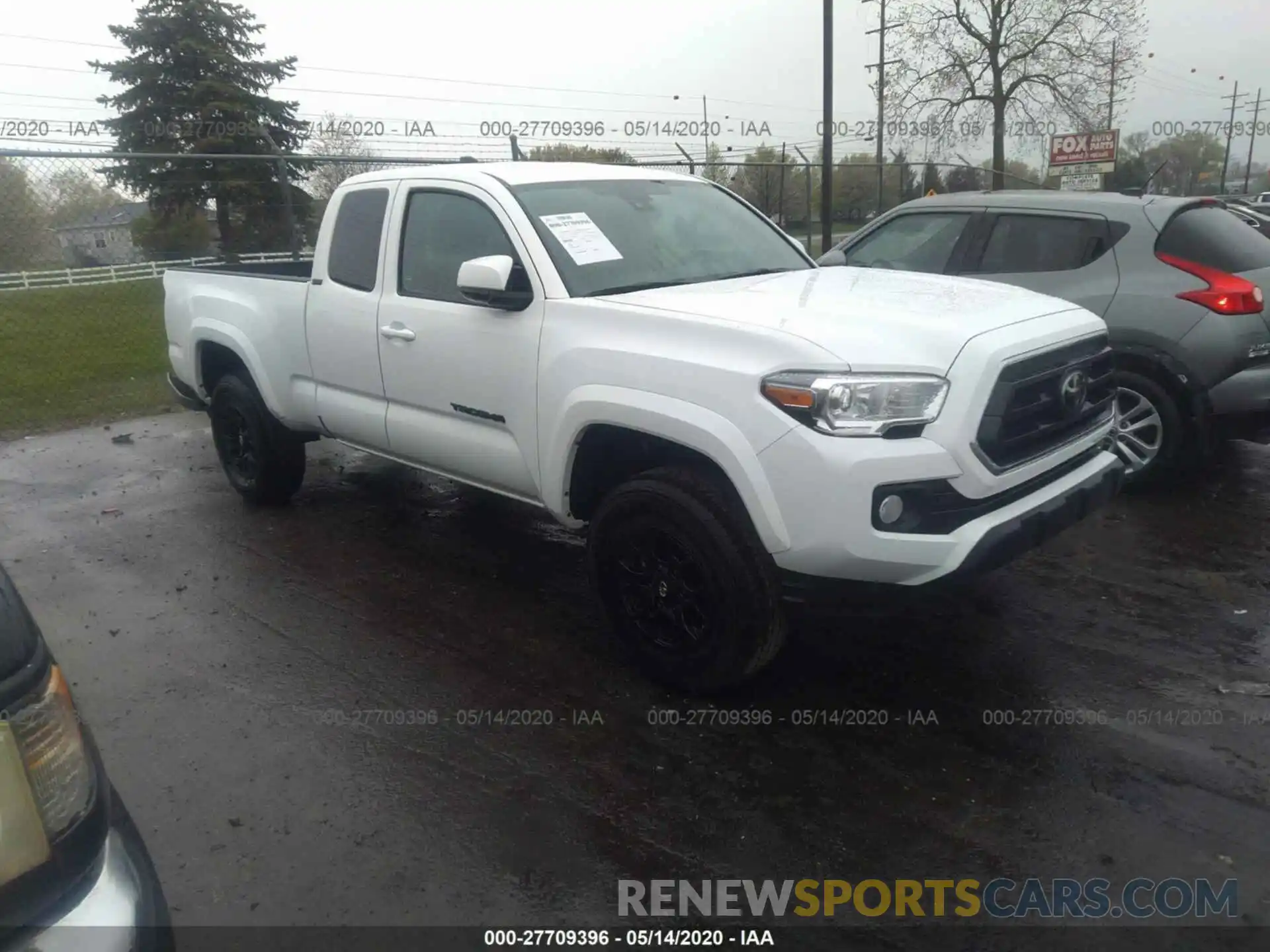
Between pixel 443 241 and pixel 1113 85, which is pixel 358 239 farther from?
pixel 1113 85

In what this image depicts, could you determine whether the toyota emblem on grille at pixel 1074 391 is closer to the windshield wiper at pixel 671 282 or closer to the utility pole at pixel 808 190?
the windshield wiper at pixel 671 282

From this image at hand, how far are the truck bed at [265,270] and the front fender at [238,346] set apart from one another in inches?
13.3

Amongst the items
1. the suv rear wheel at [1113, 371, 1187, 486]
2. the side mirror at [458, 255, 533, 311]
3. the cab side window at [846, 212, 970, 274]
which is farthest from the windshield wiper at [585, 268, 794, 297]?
the suv rear wheel at [1113, 371, 1187, 486]

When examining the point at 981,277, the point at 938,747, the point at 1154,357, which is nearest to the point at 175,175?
the point at 981,277

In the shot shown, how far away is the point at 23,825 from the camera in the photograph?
158cm

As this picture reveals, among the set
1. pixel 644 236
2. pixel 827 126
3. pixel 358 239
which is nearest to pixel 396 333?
pixel 358 239

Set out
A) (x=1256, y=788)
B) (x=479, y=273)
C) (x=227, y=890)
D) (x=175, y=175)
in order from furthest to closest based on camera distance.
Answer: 1. (x=175, y=175)
2. (x=479, y=273)
3. (x=1256, y=788)
4. (x=227, y=890)

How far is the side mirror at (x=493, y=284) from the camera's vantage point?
388cm

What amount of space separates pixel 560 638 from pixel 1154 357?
3799 millimetres

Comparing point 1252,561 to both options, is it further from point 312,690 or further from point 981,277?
point 312,690

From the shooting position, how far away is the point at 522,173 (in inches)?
181

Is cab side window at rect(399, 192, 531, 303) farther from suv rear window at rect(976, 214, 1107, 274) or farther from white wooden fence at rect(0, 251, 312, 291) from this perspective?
white wooden fence at rect(0, 251, 312, 291)

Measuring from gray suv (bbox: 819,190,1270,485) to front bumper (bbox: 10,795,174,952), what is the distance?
454 cm

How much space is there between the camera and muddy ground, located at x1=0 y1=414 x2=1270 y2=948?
2850 mm
